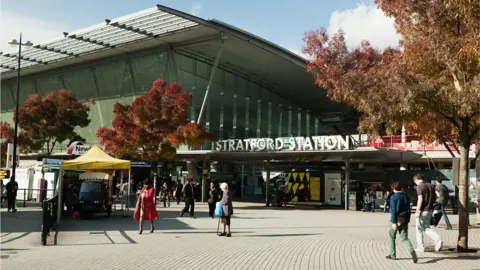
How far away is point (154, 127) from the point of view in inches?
1120

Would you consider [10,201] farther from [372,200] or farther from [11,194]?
[372,200]

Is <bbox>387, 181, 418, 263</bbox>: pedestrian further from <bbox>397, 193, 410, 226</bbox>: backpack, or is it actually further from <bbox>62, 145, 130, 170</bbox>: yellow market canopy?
<bbox>62, 145, 130, 170</bbox>: yellow market canopy

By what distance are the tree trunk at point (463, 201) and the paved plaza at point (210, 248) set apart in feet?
1.20

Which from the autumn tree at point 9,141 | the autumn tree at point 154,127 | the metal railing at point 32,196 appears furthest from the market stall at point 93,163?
the autumn tree at point 9,141

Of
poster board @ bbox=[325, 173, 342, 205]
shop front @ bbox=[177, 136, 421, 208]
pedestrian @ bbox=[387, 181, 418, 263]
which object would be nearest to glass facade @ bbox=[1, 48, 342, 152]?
shop front @ bbox=[177, 136, 421, 208]

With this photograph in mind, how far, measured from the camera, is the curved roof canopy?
32500 mm

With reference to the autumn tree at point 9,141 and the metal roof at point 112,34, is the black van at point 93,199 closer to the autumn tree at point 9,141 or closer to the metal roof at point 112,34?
the metal roof at point 112,34

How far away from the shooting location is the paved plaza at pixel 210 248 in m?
9.67

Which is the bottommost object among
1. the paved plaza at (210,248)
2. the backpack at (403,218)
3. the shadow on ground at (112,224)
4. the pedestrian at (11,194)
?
the shadow on ground at (112,224)

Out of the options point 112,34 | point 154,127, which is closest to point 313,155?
point 154,127

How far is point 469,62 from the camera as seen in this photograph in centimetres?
1097

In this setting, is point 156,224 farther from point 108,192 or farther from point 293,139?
point 293,139

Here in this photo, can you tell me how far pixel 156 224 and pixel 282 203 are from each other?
15.5 metres

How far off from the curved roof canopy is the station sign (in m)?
8.01
